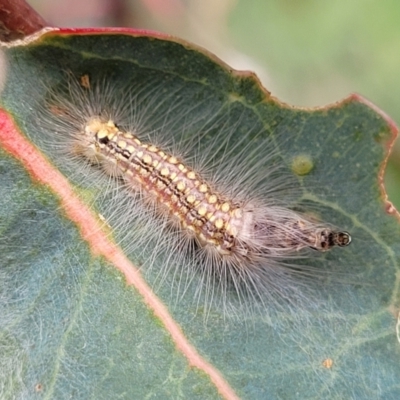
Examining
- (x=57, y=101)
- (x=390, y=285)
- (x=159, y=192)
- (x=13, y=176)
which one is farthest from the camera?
(x=159, y=192)

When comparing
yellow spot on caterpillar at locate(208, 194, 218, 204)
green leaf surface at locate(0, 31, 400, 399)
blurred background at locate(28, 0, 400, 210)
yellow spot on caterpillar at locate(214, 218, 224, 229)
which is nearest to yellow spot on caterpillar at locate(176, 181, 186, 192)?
yellow spot on caterpillar at locate(208, 194, 218, 204)

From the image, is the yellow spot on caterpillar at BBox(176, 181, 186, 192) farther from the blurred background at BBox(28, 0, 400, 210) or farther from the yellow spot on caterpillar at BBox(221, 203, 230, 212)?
the blurred background at BBox(28, 0, 400, 210)

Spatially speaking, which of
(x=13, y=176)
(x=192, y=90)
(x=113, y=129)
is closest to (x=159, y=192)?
(x=113, y=129)

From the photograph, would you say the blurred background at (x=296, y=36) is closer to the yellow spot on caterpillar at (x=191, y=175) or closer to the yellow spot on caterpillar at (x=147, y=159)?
the yellow spot on caterpillar at (x=191, y=175)

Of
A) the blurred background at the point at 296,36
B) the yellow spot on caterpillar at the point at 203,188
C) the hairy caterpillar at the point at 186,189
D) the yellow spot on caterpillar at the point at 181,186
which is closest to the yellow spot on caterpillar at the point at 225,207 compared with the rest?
the hairy caterpillar at the point at 186,189

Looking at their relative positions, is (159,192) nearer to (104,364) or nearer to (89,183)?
(89,183)
